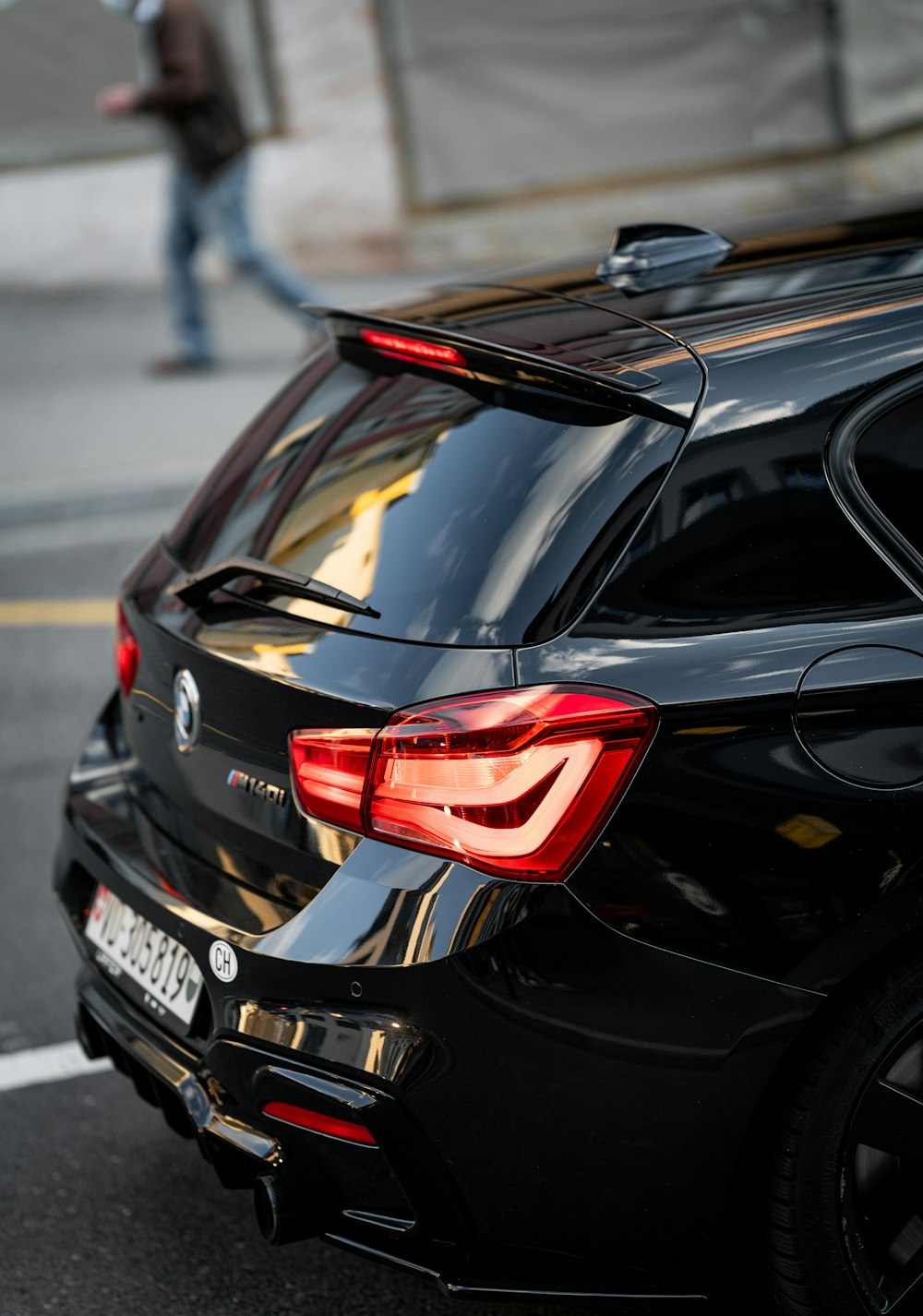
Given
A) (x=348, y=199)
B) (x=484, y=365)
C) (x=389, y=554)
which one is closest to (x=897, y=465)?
(x=484, y=365)

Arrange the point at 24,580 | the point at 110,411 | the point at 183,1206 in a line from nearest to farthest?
the point at 183,1206 < the point at 24,580 < the point at 110,411

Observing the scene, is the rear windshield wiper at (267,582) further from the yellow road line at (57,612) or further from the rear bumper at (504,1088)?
the yellow road line at (57,612)

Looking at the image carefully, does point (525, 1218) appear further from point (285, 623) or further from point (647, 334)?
point (647, 334)

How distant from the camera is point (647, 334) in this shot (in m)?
2.37

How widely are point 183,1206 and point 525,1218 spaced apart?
3.14ft

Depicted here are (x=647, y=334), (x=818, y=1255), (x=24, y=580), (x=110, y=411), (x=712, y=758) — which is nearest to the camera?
(x=712, y=758)

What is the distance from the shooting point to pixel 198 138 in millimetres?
9109

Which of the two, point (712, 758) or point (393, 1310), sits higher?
point (712, 758)

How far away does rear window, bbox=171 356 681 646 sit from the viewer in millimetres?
2158

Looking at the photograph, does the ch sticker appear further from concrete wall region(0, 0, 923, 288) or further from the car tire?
concrete wall region(0, 0, 923, 288)

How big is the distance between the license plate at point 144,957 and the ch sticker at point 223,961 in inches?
2.5

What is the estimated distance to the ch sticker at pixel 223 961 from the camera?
228 centimetres

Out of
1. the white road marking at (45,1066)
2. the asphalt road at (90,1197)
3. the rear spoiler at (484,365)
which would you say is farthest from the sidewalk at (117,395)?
the rear spoiler at (484,365)

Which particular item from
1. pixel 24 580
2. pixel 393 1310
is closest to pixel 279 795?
pixel 393 1310
